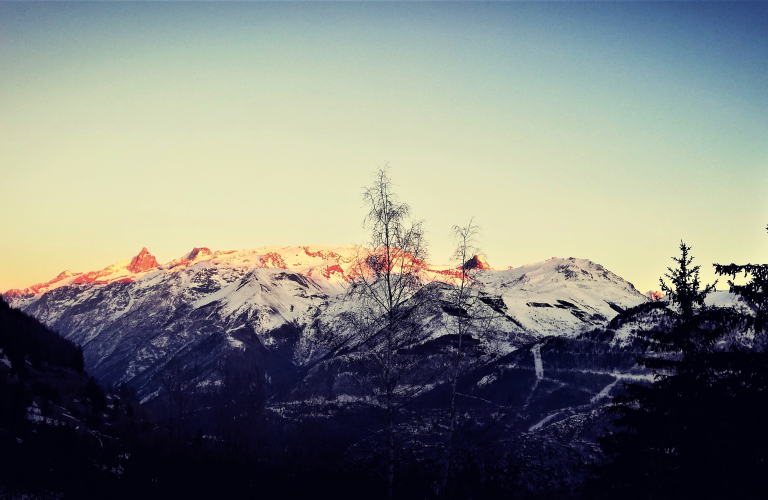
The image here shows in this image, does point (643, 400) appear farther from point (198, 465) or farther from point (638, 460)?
point (198, 465)

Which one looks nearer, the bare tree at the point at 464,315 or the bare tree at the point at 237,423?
the bare tree at the point at 237,423

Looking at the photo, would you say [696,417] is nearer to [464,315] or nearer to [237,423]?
[464,315]

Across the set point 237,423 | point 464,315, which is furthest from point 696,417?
point 237,423

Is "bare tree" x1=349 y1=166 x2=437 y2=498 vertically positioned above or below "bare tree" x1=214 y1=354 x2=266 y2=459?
above

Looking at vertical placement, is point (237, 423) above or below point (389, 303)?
below

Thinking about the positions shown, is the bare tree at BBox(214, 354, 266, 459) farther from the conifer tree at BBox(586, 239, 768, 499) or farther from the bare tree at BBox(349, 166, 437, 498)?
the conifer tree at BBox(586, 239, 768, 499)

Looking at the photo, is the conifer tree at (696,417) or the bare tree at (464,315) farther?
the bare tree at (464,315)

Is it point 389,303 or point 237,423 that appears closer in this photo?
point 389,303

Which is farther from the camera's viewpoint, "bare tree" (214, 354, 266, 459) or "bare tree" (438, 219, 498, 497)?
"bare tree" (438, 219, 498, 497)

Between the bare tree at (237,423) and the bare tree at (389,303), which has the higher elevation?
the bare tree at (389,303)

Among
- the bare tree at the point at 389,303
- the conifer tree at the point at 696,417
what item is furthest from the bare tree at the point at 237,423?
the conifer tree at the point at 696,417

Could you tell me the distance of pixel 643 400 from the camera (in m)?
26.3

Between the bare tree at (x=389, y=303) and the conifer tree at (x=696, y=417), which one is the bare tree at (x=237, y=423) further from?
the conifer tree at (x=696, y=417)

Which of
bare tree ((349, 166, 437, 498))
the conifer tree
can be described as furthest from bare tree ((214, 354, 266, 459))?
the conifer tree
